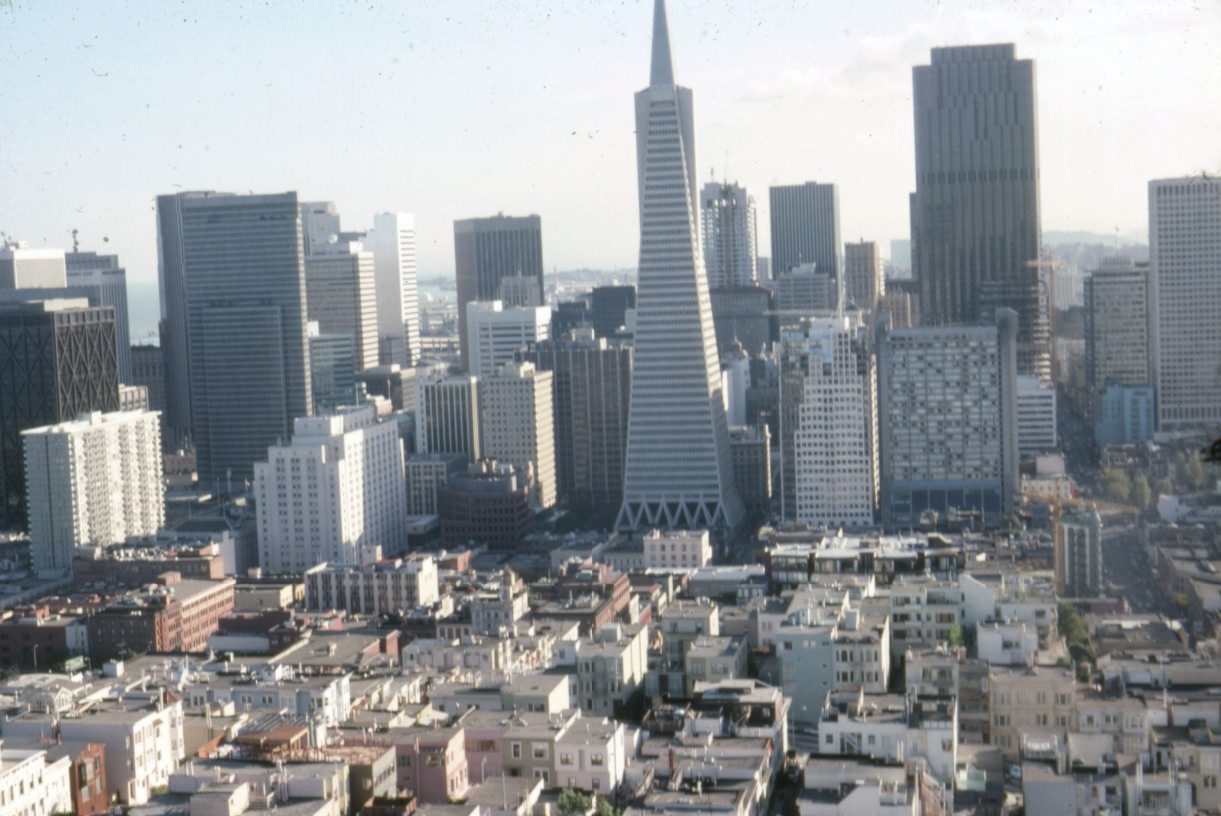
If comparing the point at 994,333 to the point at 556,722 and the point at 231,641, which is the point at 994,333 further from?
the point at 556,722

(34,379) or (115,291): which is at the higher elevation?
(115,291)

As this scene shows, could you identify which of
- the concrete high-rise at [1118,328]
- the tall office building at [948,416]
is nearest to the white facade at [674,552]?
the tall office building at [948,416]

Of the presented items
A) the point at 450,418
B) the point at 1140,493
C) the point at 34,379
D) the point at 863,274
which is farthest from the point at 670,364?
the point at 863,274

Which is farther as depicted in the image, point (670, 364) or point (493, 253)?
point (493, 253)

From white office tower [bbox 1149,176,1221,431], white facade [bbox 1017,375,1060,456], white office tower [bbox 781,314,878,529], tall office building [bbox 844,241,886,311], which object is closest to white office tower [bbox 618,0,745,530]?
white office tower [bbox 781,314,878,529]

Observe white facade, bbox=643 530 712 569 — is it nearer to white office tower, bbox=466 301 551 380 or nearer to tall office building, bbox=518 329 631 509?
tall office building, bbox=518 329 631 509

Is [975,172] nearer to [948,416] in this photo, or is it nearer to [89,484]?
[948,416]

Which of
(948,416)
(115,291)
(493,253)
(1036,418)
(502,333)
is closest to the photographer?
(948,416)
